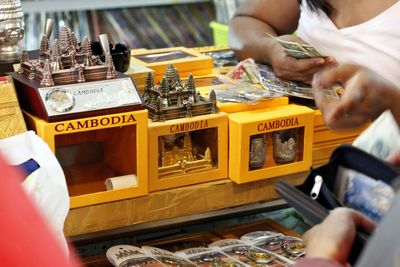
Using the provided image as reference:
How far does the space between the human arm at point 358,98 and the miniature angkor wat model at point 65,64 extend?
591 mm

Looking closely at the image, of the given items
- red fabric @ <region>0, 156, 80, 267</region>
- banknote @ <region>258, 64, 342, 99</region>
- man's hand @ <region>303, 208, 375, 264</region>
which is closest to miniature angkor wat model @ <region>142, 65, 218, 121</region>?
banknote @ <region>258, 64, 342, 99</region>

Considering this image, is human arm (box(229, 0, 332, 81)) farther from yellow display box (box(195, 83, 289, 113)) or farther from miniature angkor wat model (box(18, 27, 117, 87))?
miniature angkor wat model (box(18, 27, 117, 87))

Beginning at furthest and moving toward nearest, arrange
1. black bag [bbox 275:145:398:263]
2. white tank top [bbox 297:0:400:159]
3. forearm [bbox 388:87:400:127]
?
white tank top [bbox 297:0:400:159]
forearm [bbox 388:87:400:127]
black bag [bbox 275:145:398:263]

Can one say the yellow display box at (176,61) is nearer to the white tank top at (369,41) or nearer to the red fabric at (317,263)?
the white tank top at (369,41)

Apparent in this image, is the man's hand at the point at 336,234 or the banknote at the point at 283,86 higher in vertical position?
the man's hand at the point at 336,234

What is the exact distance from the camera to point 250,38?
2107mm

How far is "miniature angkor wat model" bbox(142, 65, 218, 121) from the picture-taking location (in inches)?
63.1

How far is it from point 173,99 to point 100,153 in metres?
0.22

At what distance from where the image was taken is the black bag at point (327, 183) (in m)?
0.96

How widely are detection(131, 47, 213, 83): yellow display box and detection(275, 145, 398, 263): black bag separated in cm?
85

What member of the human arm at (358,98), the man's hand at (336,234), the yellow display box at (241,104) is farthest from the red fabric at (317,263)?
the yellow display box at (241,104)

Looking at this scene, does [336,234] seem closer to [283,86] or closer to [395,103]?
[395,103]

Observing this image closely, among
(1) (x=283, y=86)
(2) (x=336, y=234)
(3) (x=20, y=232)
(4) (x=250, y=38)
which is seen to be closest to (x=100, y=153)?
(1) (x=283, y=86)

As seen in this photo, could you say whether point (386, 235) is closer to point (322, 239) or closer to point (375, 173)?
point (322, 239)
